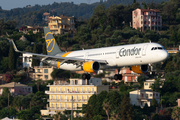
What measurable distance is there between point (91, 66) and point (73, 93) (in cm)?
8022

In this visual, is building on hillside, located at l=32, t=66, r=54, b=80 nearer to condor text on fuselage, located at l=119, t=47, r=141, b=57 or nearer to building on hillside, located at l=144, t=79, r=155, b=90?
building on hillside, located at l=144, t=79, r=155, b=90

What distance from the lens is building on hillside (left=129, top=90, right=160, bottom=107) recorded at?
5576 inches

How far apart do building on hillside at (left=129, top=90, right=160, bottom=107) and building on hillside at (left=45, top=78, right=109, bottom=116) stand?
11178 mm

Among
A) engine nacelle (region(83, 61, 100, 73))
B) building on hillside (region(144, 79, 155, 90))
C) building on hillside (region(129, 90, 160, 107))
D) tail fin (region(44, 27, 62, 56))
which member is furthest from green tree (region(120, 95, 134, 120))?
engine nacelle (region(83, 61, 100, 73))

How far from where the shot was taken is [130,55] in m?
56.1

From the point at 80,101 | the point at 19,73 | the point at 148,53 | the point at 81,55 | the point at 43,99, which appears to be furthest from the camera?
the point at 19,73

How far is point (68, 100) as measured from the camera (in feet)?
452

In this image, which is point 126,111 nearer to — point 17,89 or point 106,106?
point 106,106

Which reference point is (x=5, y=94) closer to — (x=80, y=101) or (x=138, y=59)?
(x=80, y=101)

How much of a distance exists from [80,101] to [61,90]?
955 cm

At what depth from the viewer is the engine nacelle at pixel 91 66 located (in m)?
58.1

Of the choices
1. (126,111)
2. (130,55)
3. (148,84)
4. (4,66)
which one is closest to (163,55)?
(130,55)

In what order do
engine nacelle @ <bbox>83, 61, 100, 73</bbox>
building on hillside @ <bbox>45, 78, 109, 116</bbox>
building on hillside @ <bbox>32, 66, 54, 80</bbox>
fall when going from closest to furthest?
1. engine nacelle @ <bbox>83, 61, 100, 73</bbox>
2. building on hillside @ <bbox>45, 78, 109, 116</bbox>
3. building on hillside @ <bbox>32, 66, 54, 80</bbox>

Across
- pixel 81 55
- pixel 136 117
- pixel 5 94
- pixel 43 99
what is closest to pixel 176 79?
pixel 136 117
